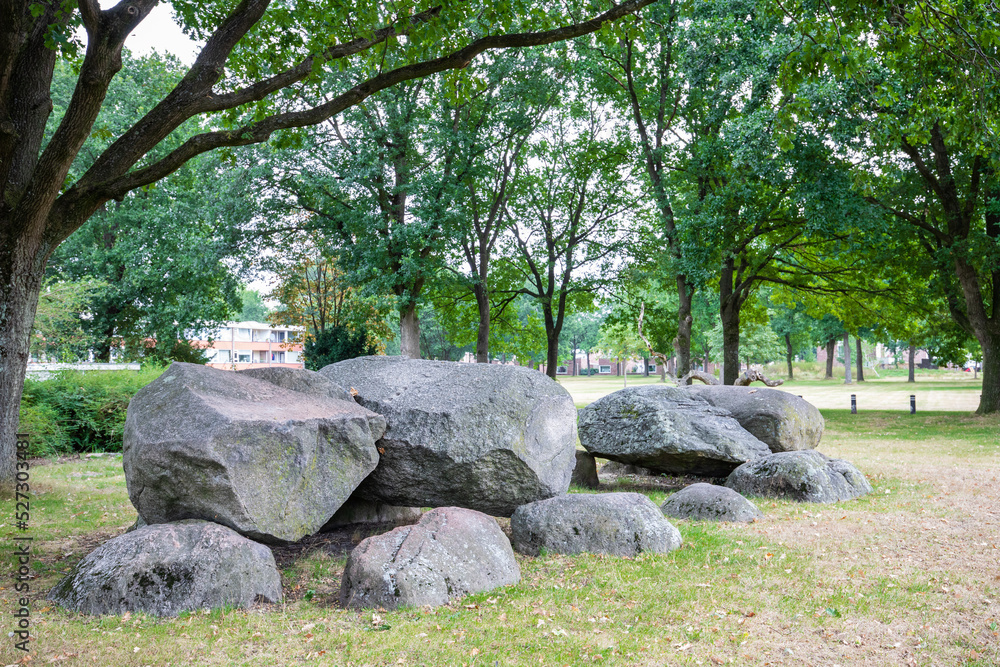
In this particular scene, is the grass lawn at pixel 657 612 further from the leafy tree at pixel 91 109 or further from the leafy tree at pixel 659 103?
the leafy tree at pixel 659 103

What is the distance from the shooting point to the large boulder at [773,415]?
41.3ft

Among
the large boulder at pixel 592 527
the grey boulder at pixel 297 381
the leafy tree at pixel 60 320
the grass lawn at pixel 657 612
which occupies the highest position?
the leafy tree at pixel 60 320

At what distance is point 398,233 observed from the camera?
20.8 meters

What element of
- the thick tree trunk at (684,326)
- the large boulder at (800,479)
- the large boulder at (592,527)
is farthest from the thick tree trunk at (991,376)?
the large boulder at (592,527)

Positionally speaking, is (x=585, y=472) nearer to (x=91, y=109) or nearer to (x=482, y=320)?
(x=91, y=109)

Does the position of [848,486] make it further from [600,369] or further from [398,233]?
[600,369]

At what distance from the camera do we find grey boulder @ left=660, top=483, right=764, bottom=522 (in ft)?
30.5

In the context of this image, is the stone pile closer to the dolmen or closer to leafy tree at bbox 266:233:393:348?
the dolmen

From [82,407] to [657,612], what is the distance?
15.8 m

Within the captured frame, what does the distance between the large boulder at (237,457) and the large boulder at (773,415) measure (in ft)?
26.0

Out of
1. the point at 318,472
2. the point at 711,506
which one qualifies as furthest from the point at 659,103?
the point at 318,472

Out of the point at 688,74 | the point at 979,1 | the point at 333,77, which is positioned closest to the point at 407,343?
the point at 333,77

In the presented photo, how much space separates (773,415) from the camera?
1255 cm

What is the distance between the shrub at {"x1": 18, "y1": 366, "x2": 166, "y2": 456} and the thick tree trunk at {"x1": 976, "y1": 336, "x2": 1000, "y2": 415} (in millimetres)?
25581
